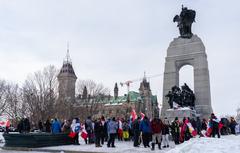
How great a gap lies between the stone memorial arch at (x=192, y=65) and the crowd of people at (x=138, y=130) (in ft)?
16.0

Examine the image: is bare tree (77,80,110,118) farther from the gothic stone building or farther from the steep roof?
the steep roof

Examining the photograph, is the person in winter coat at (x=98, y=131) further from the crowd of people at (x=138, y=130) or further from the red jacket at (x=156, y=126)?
the red jacket at (x=156, y=126)

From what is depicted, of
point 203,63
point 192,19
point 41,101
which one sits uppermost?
point 192,19

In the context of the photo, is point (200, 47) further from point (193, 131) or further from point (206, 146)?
point (206, 146)

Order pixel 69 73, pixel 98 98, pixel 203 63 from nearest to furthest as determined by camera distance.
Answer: pixel 203 63 < pixel 98 98 < pixel 69 73

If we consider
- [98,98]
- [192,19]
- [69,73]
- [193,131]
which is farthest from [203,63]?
[69,73]

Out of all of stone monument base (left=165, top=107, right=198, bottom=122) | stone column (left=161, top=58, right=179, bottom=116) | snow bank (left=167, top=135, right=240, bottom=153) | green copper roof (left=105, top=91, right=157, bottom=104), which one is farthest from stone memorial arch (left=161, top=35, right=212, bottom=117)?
green copper roof (left=105, top=91, right=157, bottom=104)

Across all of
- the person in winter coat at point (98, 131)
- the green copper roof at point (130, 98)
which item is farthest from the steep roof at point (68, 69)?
the person in winter coat at point (98, 131)

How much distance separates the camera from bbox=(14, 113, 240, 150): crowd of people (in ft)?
50.4

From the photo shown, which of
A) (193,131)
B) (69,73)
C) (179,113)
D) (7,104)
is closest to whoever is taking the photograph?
(193,131)

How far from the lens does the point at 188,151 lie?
1072 cm

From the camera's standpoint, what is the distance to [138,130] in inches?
655

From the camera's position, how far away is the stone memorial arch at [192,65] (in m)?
28.9

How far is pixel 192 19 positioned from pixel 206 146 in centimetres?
2170
